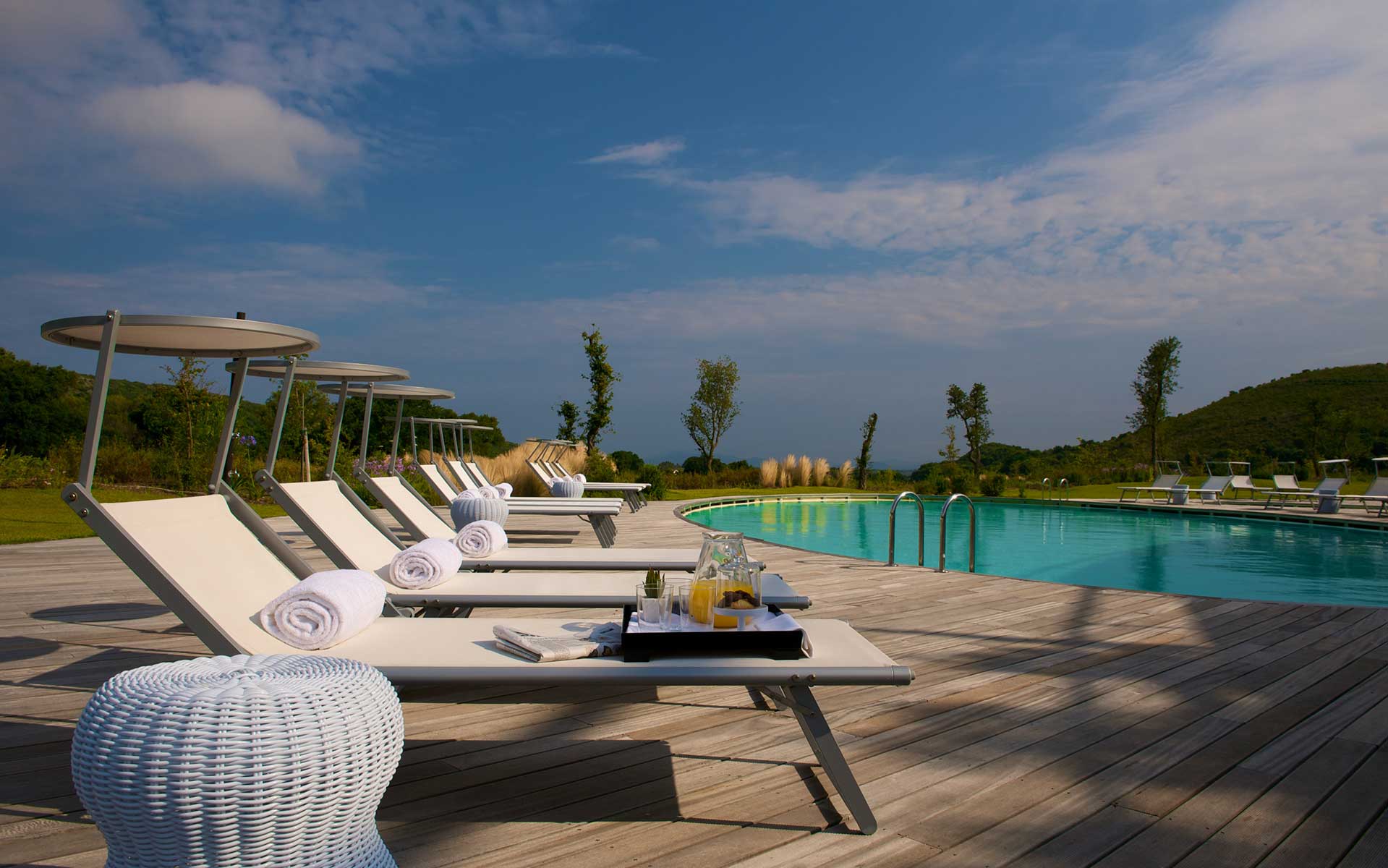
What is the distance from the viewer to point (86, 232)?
26.4m

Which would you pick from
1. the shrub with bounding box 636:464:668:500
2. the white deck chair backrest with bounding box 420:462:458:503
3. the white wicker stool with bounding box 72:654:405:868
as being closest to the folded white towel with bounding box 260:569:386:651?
the white wicker stool with bounding box 72:654:405:868

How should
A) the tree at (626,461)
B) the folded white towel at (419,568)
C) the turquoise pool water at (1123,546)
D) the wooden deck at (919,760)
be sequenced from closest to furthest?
1. the wooden deck at (919,760)
2. the folded white towel at (419,568)
3. the turquoise pool water at (1123,546)
4. the tree at (626,461)

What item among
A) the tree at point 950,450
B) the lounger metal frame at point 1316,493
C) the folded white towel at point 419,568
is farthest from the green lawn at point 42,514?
the lounger metal frame at point 1316,493

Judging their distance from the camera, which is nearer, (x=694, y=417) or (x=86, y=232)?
(x=694, y=417)

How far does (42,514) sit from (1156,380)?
989 inches

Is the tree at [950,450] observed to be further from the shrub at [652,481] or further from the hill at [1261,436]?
the shrub at [652,481]

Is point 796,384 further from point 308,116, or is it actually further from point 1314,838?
point 1314,838

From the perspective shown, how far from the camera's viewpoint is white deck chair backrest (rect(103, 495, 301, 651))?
97.0 inches

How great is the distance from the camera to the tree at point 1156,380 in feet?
74.4

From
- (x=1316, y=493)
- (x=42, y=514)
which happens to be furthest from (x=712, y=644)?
(x=1316, y=493)

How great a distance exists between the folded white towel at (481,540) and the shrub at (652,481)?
37.8 ft

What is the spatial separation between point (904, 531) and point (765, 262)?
1358 cm

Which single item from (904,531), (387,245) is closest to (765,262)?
(387,245)

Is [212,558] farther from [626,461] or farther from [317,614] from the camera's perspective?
[626,461]
